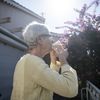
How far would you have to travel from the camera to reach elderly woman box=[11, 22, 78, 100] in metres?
2.91

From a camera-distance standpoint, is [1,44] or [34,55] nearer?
[34,55]

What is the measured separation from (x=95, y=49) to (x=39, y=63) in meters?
6.86

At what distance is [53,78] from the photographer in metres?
2.90

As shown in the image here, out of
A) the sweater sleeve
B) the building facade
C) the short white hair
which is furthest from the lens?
the building facade

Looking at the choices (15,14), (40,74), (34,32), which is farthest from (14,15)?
(40,74)

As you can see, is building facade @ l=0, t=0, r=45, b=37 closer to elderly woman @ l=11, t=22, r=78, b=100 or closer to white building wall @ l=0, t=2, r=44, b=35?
white building wall @ l=0, t=2, r=44, b=35

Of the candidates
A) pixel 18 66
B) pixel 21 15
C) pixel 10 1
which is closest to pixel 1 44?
pixel 18 66

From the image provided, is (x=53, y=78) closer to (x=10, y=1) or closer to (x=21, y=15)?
(x=10, y=1)

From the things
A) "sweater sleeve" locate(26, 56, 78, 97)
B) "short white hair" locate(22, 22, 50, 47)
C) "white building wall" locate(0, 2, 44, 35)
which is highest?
"white building wall" locate(0, 2, 44, 35)

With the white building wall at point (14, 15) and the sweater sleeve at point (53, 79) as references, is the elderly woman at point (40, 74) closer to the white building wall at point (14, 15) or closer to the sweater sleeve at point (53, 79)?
the sweater sleeve at point (53, 79)

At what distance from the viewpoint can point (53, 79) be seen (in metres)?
2.89

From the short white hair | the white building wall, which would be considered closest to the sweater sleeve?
the short white hair

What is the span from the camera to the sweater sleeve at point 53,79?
2.89 metres

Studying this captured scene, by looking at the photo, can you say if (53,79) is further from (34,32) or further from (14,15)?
(14,15)
